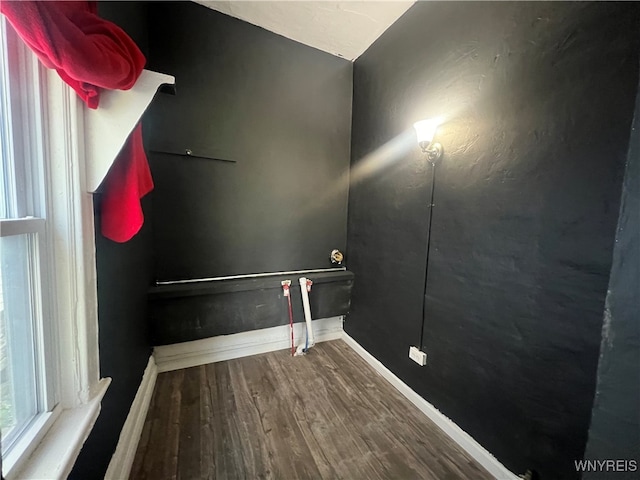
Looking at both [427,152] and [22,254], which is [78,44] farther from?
[427,152]

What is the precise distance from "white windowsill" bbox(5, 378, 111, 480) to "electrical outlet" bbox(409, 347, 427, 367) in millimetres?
1652

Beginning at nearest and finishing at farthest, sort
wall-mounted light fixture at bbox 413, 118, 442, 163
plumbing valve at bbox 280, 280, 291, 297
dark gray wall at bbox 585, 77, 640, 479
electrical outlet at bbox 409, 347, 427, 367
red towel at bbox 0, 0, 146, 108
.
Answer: red towel at bbox 0, 0, 146, 108 → dark gray wall at bbox 585, 77, 640, 479 → wall-mounted light fixture at bbox 413, 118, 442, 163 → electrical outlet at bbox 409, 347, 427, 367 → plumbing valve at bbox 280, 280, 291, 297

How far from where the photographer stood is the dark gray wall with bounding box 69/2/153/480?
3.15ft

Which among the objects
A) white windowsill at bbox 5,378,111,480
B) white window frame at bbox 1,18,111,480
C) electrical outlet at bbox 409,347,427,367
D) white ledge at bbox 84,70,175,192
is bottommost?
electrical outlet at bbox 409,347,427,367

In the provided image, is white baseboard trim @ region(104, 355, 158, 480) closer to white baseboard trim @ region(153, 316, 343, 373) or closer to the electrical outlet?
white baseboard trim @ region(153, 316, 343, 373)

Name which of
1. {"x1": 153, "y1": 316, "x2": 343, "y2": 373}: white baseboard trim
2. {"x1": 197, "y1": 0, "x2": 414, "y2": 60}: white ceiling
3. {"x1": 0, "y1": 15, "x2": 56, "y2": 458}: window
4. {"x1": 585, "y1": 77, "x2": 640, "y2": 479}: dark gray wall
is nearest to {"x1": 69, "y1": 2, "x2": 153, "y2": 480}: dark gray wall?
{"x1": 0, "y1": 15, "x2": 56, "y2": 458}: window

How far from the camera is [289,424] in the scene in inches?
60.9

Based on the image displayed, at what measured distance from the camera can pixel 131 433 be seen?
51.6 inches

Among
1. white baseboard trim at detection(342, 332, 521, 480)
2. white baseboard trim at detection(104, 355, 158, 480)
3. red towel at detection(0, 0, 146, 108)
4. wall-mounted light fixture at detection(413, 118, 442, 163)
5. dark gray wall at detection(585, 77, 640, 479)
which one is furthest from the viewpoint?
wall-mounted light fixture at detection(413, 118, 442, 163)

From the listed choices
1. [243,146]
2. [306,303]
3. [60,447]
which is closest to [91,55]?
[60,447]

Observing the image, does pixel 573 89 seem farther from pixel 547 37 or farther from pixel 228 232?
pixel 228 232

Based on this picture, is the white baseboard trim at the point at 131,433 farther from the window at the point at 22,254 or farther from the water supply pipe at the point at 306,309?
the water supply pipe at the point at 306,309

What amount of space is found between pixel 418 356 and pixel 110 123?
6.47ft

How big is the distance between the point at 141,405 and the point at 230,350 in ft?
2.45
